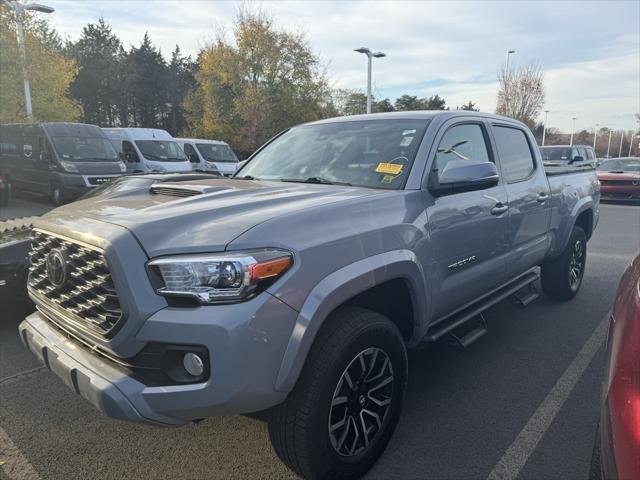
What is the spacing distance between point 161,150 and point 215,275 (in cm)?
1627

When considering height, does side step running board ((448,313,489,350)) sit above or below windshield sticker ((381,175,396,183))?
below

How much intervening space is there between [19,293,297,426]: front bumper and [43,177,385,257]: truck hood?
0.28 metres

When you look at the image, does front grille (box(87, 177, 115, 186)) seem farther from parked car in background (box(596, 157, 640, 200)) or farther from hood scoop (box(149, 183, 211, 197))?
parked car in background (box(596, 157, 640, 200))

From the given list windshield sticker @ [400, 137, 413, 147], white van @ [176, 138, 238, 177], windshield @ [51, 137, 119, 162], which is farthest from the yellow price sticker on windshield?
white van @ [176, 138, 238, 177]

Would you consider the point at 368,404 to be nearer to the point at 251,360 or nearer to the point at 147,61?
the point at 251,360

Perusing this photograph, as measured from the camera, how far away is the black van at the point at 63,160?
12.8 m

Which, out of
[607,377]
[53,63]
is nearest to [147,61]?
[53,63]

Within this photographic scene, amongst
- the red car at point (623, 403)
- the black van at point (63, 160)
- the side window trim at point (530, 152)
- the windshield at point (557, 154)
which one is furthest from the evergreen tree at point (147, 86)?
the red car at point (623, 403)

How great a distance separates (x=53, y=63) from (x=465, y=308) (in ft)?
71.7

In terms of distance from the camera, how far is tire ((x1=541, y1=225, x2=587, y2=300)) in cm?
523

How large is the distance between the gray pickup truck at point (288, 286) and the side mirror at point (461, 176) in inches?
0.4

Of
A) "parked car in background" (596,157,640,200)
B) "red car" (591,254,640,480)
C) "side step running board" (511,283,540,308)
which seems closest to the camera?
"red car" (591,254,640,480)

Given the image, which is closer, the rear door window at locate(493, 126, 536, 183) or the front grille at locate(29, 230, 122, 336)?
the front grille at locate(29, 230, 122, 336)

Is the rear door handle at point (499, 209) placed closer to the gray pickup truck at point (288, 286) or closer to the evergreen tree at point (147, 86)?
the gray pickup truck at point (288, 286)
